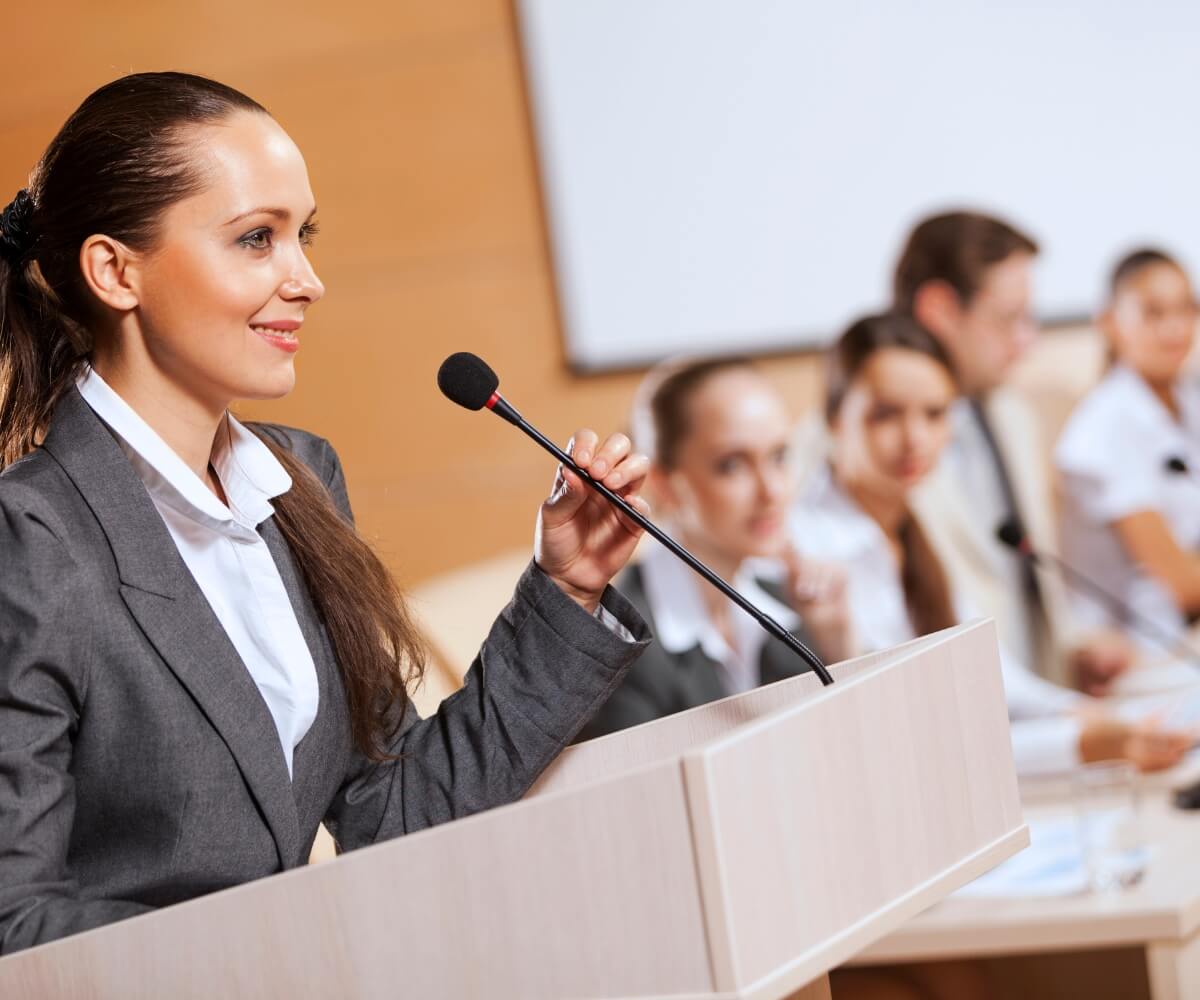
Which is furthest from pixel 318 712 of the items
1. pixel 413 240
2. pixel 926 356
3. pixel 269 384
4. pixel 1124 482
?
pixel 413 240

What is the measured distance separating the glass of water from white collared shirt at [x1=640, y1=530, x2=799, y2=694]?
0.85 metres

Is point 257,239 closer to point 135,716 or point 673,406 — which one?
point 135,716

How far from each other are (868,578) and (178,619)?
6.86ft

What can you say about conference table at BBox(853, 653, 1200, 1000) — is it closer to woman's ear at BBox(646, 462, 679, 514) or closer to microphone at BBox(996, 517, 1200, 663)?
microphone at BBox(996, 517, 1200, 663)

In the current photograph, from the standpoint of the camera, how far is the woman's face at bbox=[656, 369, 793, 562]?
8.80 feet

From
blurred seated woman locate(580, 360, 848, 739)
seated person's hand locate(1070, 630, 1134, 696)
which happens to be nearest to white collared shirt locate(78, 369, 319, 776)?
blurred seated woman locate(580, 360, 848, 739)

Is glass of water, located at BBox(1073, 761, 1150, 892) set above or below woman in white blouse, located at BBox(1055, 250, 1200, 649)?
below

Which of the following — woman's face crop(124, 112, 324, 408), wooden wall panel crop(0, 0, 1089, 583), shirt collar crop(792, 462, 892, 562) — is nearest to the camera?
woman's face crop(124, 112, 324, 408)

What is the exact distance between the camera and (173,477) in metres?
0.97

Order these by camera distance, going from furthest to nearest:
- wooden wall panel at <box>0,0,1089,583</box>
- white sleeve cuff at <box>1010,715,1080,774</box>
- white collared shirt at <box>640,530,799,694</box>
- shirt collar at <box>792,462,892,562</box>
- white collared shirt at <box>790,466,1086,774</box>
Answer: wooden wall panel at <box>0,0,1089,583</box>
shirt collar at <box>792,462,892,562</box>
white collared shirt at <box>790,466,1086,774</box>
white collared shirt at <box>640,530,799,694</box>
white sleeve cuff at <box>1010,715,1080,774</box>

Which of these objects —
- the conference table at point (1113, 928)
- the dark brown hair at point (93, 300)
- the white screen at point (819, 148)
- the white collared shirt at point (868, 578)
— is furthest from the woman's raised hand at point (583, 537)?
the white screen at point (819, 148)

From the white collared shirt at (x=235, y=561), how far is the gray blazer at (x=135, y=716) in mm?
17

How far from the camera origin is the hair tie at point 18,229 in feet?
3.34

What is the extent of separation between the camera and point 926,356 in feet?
9.24
